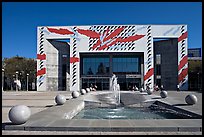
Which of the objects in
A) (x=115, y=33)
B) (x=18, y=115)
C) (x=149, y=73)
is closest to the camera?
(x=18, y=115)

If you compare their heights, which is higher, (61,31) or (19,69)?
(61,31)

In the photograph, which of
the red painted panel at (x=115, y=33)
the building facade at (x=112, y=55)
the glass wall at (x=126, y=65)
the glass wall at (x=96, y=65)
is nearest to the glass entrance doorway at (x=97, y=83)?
the building facade at (x=112, y=55)

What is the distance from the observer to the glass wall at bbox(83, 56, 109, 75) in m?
56.9

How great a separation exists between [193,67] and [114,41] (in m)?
27.7

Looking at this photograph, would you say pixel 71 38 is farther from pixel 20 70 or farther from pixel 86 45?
pixel 20 70

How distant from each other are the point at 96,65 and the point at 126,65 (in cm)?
785

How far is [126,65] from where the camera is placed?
188ft

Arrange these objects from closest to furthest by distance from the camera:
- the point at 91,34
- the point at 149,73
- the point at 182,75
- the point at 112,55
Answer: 1. the point at 182,75
2. the point at 149,73
3. the point at 91,34
4. the point at 112,55

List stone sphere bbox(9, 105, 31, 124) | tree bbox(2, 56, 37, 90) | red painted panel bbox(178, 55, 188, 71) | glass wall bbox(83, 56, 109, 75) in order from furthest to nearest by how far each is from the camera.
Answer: tree bbox(2, 56, 37, 90)
glass wall bbox(83, 56, 109, 75)
red painted panel bbox(178, 55, 188, 71)
stone sphere bbox(9, 105, 31, 124)

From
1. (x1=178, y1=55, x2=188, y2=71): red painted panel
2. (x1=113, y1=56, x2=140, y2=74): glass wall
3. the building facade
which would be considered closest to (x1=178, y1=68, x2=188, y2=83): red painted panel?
the building facade

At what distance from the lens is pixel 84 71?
57594 mm

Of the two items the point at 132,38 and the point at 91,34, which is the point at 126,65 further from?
the point at 91,34

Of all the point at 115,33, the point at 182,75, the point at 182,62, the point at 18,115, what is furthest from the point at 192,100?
the point at 182,62

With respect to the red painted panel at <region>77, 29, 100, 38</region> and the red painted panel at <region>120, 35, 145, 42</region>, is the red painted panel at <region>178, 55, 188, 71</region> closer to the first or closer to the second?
the red painted panel at <region>120, 35, 145, 42</region>
